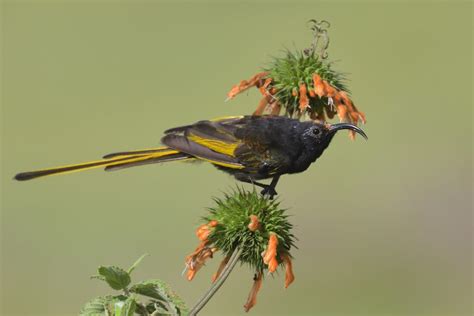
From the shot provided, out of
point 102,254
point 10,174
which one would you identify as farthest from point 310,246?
point 10,174

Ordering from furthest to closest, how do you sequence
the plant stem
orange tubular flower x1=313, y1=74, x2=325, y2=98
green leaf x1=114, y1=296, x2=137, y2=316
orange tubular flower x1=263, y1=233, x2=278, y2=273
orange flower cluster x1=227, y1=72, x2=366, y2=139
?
1. orange flower cluster x1=227, y1=72, x2=366, y2=139
2. orange tubular flower x1=313, y1=74, x2=325, y2=98
3. orange tubular flower x1=263, y1=233, x2=278, y2=273
4. the plant stem
5. green leaf x1=114, y1=296, x2=137, y2=316

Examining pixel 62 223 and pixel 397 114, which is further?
pixel 397 114

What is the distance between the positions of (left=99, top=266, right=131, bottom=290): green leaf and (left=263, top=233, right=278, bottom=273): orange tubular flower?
107 centimetres

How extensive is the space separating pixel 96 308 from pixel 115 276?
0.20 metres

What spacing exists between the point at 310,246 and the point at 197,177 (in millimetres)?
3099

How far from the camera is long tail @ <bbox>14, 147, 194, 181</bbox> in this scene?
6082mm

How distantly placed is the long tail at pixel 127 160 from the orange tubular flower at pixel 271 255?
1.34 meters

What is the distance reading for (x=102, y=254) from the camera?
620 inches

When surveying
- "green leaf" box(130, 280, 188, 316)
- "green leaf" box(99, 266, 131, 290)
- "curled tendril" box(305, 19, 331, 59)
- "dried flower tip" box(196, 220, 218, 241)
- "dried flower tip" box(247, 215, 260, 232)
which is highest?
"curled tendril" box(305, 19, 331, 59)

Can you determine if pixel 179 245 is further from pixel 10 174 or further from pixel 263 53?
pixel 263 53

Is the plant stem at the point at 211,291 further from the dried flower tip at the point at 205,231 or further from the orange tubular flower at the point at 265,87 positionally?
the orange tubular flower at the point at 265,87

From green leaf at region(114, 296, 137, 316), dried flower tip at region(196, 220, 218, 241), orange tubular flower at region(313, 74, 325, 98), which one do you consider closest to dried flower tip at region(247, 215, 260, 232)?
dried flower tip at region(196, 220, 218, 241)

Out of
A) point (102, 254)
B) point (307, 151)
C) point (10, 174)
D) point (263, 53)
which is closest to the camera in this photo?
point (307, 151)

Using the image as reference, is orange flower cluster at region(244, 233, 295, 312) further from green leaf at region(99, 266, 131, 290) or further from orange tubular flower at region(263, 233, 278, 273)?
green leaf at region(99, 266, 131, 290)
